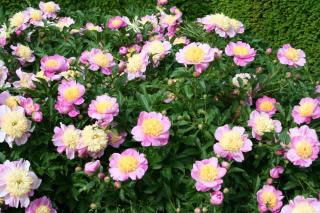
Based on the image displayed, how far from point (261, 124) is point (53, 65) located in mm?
952

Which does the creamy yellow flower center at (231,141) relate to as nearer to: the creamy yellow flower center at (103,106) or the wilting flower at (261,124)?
the wilting flower at (261,124)

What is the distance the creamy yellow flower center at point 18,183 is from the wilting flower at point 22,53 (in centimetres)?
87

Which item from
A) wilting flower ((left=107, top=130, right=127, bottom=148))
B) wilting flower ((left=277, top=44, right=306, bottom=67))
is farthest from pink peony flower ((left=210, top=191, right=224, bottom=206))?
wilting flower ((left=277, top=44, right=306, bottom=67))

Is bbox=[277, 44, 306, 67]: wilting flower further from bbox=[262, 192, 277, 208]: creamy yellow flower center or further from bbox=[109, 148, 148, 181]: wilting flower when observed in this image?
bbox=[109, 148, 148, 181]: wilting flower

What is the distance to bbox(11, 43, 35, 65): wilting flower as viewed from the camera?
8.95ft

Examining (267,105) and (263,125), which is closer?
(263,125)

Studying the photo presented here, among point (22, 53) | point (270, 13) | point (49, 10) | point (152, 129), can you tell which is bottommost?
point (270, 13)

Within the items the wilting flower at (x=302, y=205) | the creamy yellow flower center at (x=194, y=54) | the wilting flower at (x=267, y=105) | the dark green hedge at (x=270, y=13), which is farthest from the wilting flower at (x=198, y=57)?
the dark green hedge at (x=270, y=13)

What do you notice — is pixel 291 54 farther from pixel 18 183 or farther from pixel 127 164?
pixel 18 183

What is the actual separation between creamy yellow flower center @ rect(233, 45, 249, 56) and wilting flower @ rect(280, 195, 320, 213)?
0.74m

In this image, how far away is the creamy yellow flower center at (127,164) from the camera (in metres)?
2.02

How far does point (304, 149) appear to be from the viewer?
82.5 inches

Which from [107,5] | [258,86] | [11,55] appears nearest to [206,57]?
[258,86]

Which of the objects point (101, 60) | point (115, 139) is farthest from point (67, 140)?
point (101, 60)
